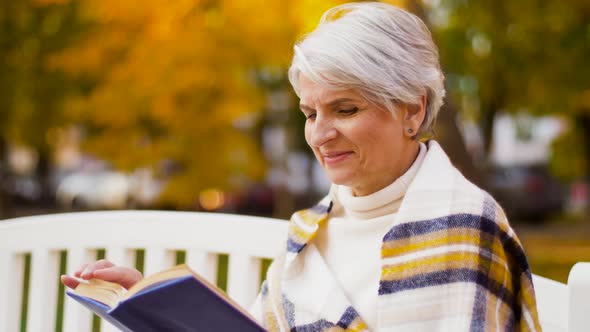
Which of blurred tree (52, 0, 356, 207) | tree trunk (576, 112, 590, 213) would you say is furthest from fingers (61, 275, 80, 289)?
tree trunk (576, 112, 590, 213)

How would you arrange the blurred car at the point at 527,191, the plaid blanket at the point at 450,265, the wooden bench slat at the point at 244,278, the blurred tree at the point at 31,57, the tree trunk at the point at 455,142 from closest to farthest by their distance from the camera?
1. the plaid blanket at the point at 450,265
2. the wooden bench slat at the point at 244,278
3. the tree trunk at the point at 455,142
4. the blurred tree at the point at 31,57
5. the blurred car at the point at 527,191

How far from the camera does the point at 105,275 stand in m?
1.89

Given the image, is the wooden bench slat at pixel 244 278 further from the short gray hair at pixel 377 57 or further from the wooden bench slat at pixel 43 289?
the short gray hair at pixel 377 57

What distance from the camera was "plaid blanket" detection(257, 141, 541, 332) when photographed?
163 cm

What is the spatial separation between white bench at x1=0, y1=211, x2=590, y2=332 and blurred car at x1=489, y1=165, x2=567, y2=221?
15.3m

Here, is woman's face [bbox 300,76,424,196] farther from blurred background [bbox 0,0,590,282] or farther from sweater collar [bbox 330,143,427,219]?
blurred background [bbox 0,0,590,282]

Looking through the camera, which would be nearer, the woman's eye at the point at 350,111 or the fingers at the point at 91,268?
the woman's eye at the point at 350,111

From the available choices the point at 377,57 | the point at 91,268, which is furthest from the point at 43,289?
the point at 377,57

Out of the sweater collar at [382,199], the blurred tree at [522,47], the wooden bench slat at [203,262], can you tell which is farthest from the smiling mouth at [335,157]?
the blurred tree at [522,47]

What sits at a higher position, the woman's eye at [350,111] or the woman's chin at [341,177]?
the woman's eye at [350,111]

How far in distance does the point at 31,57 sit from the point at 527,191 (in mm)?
11929

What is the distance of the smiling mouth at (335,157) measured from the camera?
1807 mm

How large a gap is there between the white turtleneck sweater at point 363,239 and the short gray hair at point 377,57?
0.20m

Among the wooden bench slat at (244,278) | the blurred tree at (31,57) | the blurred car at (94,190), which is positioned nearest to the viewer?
the wooden bench slat at (244,278)
